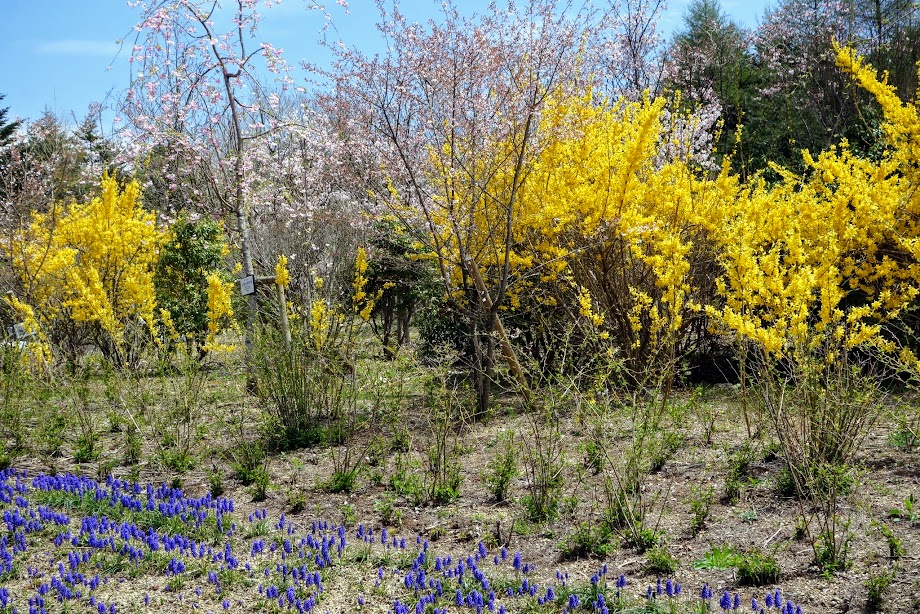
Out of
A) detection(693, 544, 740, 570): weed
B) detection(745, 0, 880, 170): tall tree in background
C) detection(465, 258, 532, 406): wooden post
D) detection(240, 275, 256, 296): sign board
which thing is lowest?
detection(693, 544, 740, 570): weed

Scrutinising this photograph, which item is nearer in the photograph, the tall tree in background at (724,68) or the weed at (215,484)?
the weed at (215,484)

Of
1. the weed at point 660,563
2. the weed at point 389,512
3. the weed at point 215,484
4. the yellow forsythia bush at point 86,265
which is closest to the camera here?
the weed at point 660,563

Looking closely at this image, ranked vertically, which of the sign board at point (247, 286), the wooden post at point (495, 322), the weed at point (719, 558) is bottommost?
the weed at point (719, 558)

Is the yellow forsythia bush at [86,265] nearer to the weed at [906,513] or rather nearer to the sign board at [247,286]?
the sign board at [247,286]

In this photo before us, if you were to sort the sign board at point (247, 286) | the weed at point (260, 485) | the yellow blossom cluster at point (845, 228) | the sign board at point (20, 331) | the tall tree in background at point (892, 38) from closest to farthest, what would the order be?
1. the weed at point (260, 485)
2. the yellow blossom cluster at point (845, 228)
3. the sign board at point (247, 286)
4. the sign board at point (20, 331)
5. the tall tree in background at point (892, 38)

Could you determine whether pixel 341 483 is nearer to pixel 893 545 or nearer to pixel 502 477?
pixel 502 477

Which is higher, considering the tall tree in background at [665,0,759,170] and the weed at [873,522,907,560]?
the tall tree in background at [665,0,759,170]

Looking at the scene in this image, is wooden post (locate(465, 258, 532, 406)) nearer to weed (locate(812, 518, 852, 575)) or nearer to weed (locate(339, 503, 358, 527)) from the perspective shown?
weed (locate(339, 503, 358, 527))

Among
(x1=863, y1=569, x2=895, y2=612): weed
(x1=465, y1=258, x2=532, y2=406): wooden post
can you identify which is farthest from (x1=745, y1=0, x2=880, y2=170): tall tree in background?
(x1=863, y1=569, x2=895, y2=612): weed

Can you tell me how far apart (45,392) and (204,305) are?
4.50 meters

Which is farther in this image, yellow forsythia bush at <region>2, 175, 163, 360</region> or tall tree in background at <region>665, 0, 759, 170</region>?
tall tree in background at <region>665, 0, 759, 170</region>

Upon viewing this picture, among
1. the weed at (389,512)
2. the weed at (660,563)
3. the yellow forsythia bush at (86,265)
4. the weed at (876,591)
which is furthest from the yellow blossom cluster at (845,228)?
the yellow forsythia bush at (86,265)

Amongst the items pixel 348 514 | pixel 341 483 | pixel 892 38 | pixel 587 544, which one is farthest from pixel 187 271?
pixel 892 38

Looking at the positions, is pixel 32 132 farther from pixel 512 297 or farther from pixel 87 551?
pixel 87 551
